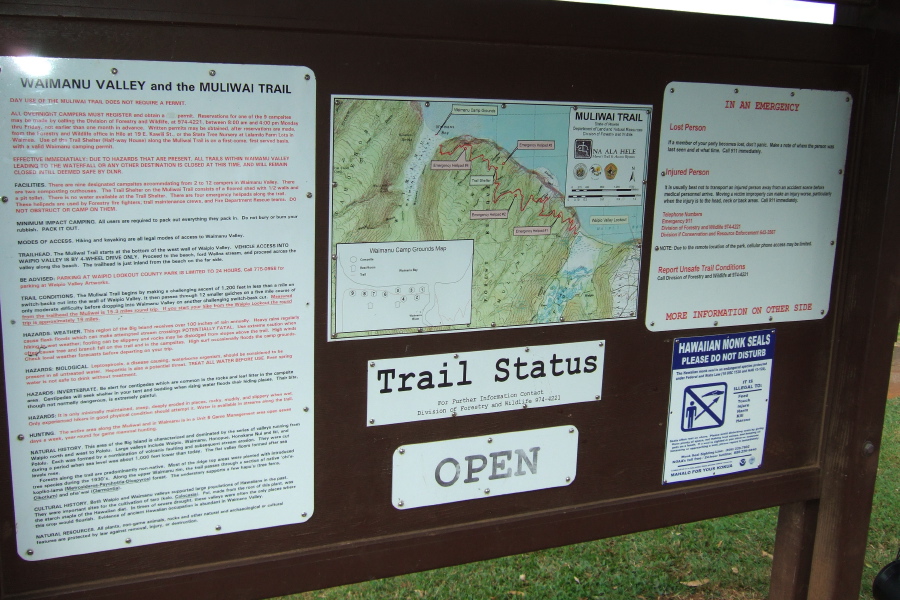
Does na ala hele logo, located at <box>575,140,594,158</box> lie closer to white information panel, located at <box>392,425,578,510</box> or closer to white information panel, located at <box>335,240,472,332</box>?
white information panel, located at <box>335,240,472,332</box>

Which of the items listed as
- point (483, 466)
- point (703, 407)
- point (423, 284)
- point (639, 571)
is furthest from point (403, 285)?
point (639, 571)

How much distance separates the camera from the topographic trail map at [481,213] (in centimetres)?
220

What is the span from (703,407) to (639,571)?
5.70 feet

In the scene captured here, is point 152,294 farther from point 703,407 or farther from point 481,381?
point 703,407

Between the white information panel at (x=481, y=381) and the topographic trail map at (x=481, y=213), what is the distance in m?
0.10

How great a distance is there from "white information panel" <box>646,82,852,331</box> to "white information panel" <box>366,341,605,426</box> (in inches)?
12.4

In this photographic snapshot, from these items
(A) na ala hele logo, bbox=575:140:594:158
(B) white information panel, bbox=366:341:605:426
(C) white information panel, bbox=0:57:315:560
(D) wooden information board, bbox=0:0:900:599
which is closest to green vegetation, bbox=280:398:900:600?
(D) wooden information board, bbox=0:0:900:599

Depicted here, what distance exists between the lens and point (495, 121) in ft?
7.55

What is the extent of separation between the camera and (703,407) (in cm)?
279

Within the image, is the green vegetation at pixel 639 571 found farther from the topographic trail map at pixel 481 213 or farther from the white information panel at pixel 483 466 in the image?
the topographic trail map at pixel 481 213

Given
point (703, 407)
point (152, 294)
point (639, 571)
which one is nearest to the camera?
point (152, 294)

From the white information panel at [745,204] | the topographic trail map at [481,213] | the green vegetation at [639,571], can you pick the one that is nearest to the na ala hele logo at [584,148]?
the topographic trail map at [481,213]

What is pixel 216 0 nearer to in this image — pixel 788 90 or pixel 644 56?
pixel 644 56

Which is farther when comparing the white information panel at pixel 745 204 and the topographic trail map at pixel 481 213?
the white information panel at pixel 745 204
